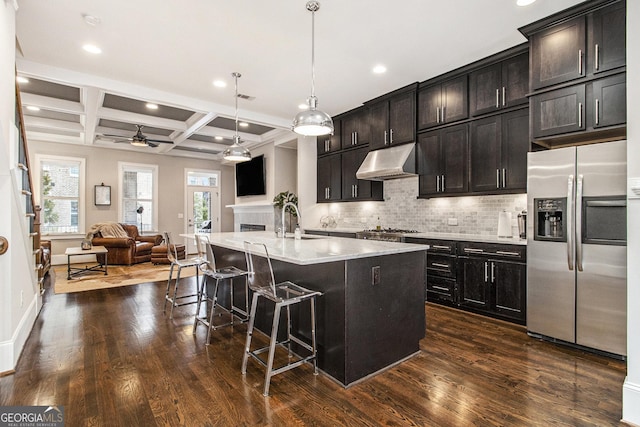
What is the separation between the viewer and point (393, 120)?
498 centimetres

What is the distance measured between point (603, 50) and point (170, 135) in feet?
25.3

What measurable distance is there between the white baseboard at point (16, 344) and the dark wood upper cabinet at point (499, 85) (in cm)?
508

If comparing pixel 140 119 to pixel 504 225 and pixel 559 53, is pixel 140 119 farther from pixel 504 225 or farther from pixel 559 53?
pixel 559 53

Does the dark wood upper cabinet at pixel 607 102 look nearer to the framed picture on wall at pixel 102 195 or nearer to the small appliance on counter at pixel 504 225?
the small appliance on counter at pixel 504 225

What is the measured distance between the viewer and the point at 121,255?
7.20 m

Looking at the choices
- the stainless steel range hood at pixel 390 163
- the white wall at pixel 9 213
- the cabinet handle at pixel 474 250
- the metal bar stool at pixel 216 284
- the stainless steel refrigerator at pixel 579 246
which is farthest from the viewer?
the stainless steel range hood at pixel 390 163

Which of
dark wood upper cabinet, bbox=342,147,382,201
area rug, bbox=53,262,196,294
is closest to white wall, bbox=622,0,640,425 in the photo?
dark wood upper cabinet, bbox=342,147,382,201

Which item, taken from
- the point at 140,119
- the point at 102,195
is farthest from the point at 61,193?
the point at 140,119

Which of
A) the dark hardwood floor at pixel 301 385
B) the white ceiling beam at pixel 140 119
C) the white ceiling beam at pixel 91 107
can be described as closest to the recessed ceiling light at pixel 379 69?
the dark hardwood floor at pixel 301 385

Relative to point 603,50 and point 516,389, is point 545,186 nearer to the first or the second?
point 603,50

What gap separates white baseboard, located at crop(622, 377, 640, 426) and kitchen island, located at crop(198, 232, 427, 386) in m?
1.27

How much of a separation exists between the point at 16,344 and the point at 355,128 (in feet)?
16.7

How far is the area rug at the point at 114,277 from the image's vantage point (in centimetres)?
527

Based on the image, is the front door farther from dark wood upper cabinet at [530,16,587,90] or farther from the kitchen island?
dark wood upper cabinet at [530,16,587,90]
